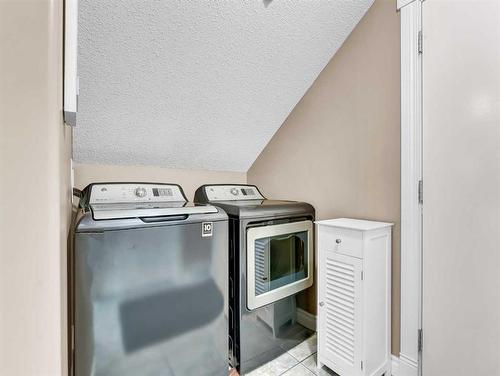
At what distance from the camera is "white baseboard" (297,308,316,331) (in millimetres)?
2039

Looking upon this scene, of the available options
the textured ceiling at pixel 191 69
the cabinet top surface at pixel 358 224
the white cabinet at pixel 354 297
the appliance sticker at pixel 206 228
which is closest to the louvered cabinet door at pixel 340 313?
the white cabinet at pixel 354 297

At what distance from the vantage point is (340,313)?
156cm

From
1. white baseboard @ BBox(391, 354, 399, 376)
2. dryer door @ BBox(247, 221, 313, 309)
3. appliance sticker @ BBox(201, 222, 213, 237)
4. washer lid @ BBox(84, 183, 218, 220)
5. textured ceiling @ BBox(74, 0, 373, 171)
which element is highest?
textured ceiling @ BBox(74, 0, 373, 171)

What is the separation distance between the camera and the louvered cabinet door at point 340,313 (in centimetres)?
147

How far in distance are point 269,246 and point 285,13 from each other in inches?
57.0

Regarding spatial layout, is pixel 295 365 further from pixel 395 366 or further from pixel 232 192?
pixel 232 192

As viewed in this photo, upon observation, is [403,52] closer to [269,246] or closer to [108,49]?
[269,246]

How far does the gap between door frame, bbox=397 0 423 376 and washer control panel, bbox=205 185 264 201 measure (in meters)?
1.22

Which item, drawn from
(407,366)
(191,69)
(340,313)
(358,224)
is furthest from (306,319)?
(191,69)
